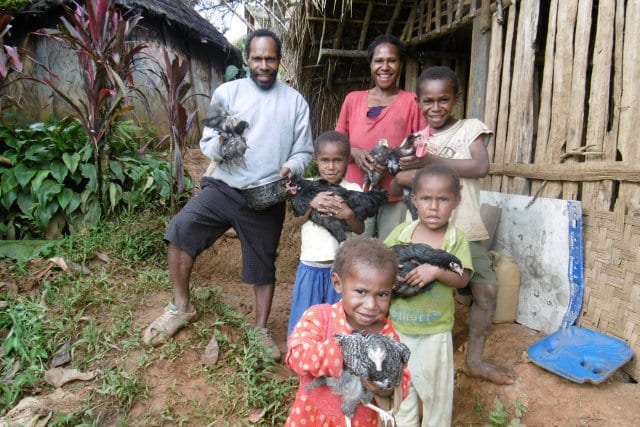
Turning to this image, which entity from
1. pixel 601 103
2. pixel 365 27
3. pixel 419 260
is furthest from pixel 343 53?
pixel 419 260

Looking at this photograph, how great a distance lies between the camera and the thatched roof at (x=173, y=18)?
22.5 ft

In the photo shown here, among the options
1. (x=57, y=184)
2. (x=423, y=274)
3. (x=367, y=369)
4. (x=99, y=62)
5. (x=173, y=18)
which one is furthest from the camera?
(x=173, y=18)

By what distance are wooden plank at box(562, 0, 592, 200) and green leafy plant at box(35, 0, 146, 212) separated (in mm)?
3269

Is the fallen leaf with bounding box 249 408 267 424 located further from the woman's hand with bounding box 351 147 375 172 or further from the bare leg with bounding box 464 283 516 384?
the woman's hand with bounding box 351 147 375 172

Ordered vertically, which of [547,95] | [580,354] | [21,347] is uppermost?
[547,95]

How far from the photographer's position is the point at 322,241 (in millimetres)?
2422

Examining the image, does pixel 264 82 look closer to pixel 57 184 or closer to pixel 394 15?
pixel 57 184

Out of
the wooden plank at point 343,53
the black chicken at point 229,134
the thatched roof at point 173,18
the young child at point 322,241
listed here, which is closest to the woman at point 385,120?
the young child at point 322,241

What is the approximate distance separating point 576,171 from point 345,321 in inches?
80.7

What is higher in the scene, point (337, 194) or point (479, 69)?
point (479, 69)

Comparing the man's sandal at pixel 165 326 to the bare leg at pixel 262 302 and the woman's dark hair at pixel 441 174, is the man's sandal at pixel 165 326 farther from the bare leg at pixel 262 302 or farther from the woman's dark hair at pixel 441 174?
the woman's dark hair at pixel 441 174

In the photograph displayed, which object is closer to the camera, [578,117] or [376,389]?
[376,389]

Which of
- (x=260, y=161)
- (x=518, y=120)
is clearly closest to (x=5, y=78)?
(x=260, y=161)

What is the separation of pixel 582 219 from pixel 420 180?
4.28ft
